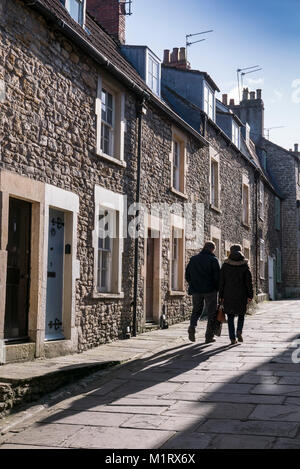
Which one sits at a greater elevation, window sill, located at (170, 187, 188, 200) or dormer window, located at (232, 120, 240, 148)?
dormer window, located at (232, 120, 240, 148)

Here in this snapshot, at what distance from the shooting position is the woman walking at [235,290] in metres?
10.1

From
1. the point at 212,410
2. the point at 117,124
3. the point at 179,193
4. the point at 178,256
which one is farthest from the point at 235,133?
the point at 212,410

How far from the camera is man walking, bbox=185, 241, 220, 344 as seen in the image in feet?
33.5

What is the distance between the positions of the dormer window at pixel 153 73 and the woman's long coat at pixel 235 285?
5938 mm

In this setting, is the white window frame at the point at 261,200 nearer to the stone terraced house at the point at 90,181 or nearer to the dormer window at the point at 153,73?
the stone terraced house at the point at 90,181

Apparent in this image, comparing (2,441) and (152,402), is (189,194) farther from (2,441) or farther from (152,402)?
(2,441)

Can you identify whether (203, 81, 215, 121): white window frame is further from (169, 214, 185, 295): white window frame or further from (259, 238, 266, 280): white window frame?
(259, 238, 266, 280): white window frame

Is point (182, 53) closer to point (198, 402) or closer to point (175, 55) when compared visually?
point (175, 55)

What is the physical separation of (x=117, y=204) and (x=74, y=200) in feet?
5.56

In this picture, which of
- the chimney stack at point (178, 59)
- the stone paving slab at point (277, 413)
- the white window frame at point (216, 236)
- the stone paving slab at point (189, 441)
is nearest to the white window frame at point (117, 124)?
the stone paving slab at point (277, 413)

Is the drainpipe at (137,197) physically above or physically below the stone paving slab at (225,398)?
above

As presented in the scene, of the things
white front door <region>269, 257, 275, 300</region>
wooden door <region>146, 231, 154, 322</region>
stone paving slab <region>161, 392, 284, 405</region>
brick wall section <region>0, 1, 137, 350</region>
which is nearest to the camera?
stone paving slab <region>161, 392, 284, 405</region>

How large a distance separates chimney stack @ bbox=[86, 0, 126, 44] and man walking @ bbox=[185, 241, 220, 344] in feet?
24.4

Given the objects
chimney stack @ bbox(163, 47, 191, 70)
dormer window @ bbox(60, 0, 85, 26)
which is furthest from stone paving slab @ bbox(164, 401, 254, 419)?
chimney stack @ bbox(163, 47, 191, 70)
